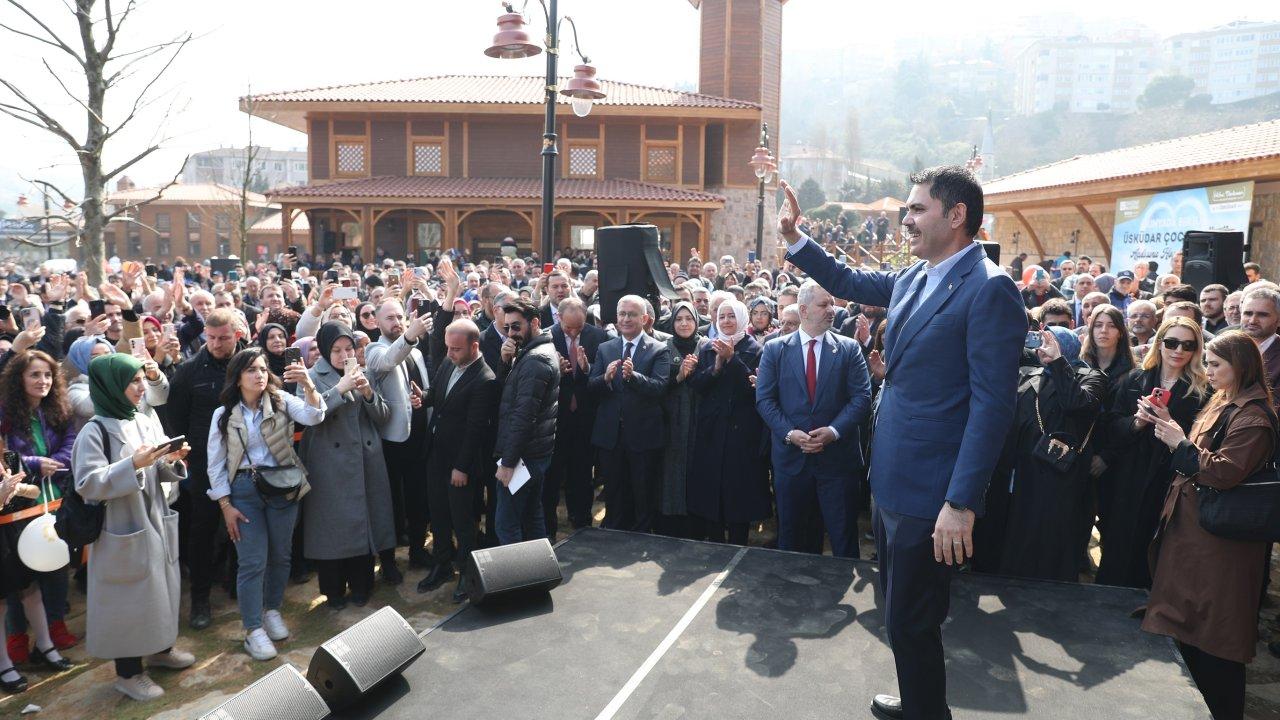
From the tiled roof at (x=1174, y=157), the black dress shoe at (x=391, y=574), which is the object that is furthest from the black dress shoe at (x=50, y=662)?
the tiled roof at (x=1174, y=157)

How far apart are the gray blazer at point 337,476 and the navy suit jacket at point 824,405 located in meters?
2.70

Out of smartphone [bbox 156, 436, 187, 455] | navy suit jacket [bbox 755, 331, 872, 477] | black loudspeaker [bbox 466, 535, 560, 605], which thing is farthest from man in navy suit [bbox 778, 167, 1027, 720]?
smartphone [bbox 156, 436, 187, 455]

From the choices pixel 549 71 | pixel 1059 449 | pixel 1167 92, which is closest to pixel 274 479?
pixel 1059 449

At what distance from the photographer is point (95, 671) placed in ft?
14.4

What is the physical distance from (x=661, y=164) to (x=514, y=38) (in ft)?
66.2

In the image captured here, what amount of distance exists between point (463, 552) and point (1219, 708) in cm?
438

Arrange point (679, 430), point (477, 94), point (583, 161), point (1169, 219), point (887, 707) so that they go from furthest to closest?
point (477, 94), point (583, 161), point (1169, 219), point (679, 430), point (887, 707)

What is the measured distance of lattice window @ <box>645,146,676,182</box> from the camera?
1078 inches

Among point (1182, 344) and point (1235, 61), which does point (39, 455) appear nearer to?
point (1182, 344)

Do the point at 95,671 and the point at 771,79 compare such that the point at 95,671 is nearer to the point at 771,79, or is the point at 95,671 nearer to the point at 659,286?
the point at 659,286

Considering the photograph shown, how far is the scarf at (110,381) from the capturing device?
391cm

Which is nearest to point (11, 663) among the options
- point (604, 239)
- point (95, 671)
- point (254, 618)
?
point (95, 671)

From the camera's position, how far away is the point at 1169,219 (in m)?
14.2

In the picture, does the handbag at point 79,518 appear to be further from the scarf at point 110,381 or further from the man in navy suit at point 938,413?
the man in navy suit at point 938,413
